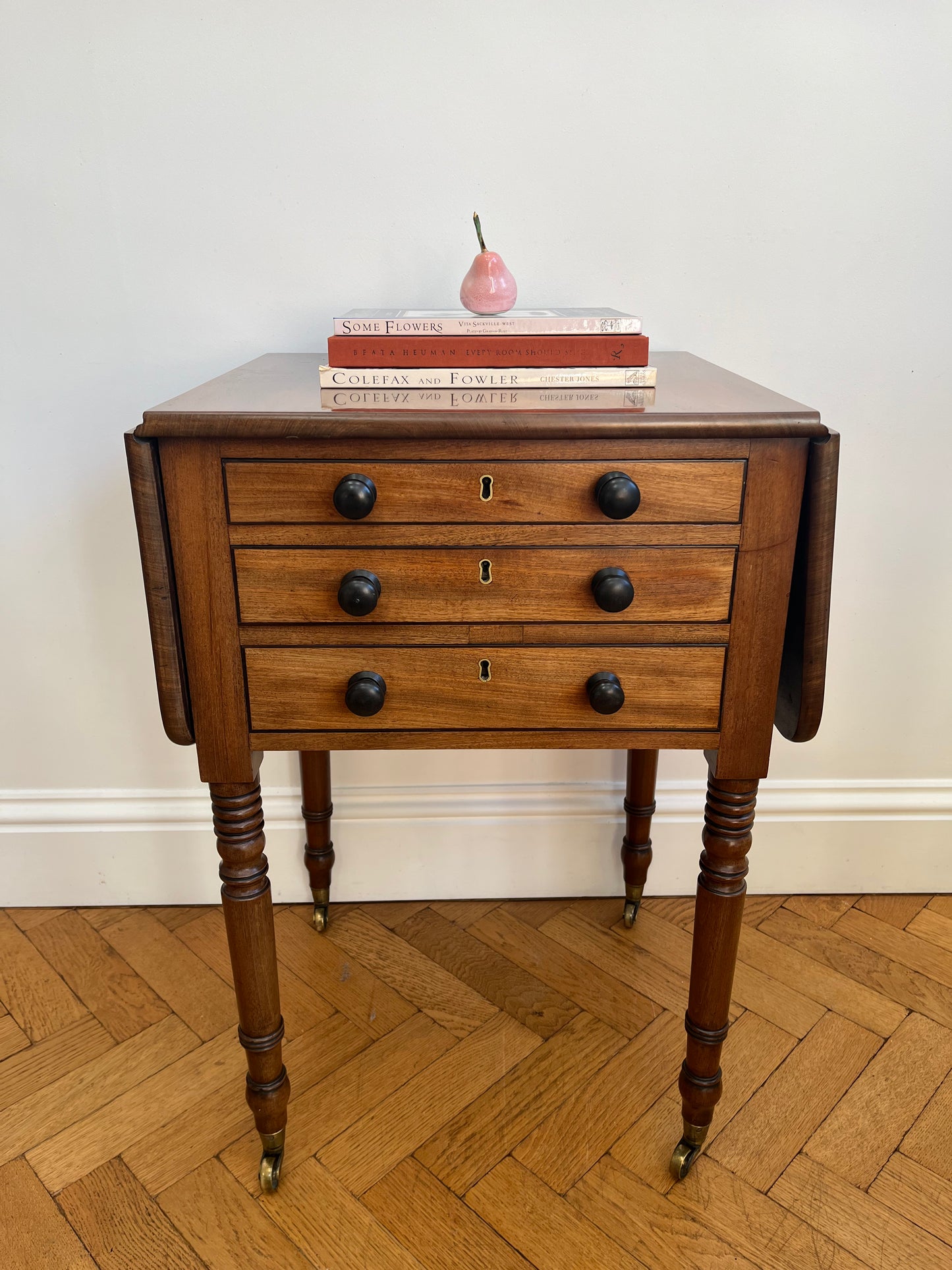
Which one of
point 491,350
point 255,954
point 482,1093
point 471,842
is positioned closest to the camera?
point 491,350

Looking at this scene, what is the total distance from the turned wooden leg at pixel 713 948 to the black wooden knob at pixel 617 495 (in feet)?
1.08

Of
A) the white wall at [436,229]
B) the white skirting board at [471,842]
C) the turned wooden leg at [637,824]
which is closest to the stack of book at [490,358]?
the white wall at [436,229]

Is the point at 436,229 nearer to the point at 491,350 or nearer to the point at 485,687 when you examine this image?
the point at 491,350

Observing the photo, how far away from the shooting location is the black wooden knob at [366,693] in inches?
36.2

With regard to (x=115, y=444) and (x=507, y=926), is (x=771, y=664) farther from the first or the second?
(x=115, y=444)

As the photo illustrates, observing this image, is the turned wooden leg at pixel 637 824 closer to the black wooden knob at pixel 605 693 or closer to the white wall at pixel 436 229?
Result: the white wall at pixel 436 229

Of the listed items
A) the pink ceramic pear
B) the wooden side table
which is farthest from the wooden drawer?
the pink ceramic pear

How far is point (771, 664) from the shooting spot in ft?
3.07

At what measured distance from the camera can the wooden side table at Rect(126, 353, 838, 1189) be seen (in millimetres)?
859

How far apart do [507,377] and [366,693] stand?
0.36m

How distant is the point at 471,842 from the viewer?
1.58 metres

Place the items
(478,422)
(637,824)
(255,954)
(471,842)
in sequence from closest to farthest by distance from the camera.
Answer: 1. (478,422)
2. (255,954)
3. (637,824)
4. (471,842)

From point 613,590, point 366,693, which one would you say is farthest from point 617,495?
point 366,693

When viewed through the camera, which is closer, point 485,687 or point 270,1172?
point 485,687
